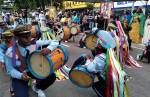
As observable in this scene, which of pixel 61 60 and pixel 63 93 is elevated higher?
pixel 61 60

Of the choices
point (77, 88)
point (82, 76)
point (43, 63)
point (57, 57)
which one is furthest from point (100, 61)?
point (77, 88)

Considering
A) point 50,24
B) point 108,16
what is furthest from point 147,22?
point 50,24

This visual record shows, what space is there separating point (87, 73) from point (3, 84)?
2.96m

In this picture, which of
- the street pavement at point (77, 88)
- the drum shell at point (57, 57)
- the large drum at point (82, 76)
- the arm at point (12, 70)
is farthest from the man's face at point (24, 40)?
the street pavement at point (77, 88)

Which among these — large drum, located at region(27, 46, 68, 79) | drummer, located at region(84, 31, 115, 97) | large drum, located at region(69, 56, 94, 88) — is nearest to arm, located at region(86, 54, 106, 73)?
drummer, located at region(84, 31, 115, 97)

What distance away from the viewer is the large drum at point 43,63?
4.82 m

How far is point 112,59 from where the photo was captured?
530cm

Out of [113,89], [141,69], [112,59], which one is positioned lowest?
[141,69]

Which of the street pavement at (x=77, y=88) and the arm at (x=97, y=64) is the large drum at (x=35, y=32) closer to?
the street pavement at (x=77, y=88)

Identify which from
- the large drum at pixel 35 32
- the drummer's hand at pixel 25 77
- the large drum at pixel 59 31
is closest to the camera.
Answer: the drummer's hand at pixel 25 77

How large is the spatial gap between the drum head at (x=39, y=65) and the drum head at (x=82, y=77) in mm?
759

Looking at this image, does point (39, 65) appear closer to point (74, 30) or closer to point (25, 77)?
point (25, 77)

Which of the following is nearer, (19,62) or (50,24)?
(19,62)

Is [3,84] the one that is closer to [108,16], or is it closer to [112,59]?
[112,59]
